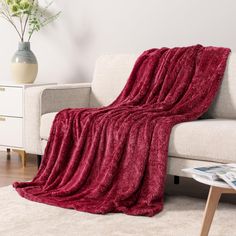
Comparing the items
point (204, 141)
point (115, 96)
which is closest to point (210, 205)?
point (204, 141)

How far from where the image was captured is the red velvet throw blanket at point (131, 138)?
9.84 ft

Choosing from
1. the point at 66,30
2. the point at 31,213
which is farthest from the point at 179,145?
the point at 66,30

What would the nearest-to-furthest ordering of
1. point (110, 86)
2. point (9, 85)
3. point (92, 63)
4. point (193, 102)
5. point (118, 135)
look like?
1. point (118, 135)
2. point (193, 102)
3. point (110, 86)
4. point (9, 85)
5. point (92, 63)

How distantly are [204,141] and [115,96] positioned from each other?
A: 112 centimetres

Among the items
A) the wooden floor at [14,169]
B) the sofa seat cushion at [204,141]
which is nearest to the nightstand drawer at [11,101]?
the wooden floor at [14,169]

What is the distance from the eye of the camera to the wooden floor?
374 centimetres

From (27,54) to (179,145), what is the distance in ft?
6.02

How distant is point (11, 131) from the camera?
4223 millimetres

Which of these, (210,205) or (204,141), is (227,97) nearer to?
(204,141)

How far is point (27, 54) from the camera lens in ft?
14.5

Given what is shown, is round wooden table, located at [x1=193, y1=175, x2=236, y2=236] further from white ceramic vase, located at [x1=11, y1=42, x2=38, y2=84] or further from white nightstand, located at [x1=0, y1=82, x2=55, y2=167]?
white ceramic vase, located at [x1=11, y1=42, x2=38, y2=84]

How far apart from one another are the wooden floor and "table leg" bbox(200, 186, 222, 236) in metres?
1.65

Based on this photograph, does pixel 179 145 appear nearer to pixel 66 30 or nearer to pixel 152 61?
pixel 152 61

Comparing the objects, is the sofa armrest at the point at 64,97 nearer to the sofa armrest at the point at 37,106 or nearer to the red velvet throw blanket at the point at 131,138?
the sofa armrest at the point at 37,106
